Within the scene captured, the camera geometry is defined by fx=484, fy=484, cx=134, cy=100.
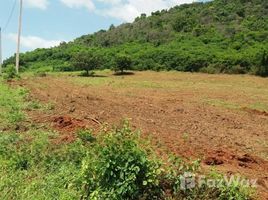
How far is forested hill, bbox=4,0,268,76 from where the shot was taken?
43156 millimetres

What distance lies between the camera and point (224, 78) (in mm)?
36406

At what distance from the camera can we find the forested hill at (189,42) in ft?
142

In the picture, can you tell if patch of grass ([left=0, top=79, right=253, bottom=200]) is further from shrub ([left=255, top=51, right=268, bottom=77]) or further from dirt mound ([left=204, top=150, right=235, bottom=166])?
shrub ([left=255, top=51, right=268, bottom=77])

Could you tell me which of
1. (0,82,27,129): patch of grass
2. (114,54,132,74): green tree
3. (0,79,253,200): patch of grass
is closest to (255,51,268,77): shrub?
(114,54,132,74): green tree

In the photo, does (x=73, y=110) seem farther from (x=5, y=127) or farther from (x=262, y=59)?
(x=262, y=59)

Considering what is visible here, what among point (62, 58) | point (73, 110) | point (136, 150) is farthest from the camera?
point (62, 58)

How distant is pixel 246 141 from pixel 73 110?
5.04 m

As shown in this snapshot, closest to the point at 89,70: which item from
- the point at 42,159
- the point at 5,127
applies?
the point at 5,127

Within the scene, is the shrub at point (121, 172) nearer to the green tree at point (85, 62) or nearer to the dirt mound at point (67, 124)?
the dirt mound at point (67, 124)

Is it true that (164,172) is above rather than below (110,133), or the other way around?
below

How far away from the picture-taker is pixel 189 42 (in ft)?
176

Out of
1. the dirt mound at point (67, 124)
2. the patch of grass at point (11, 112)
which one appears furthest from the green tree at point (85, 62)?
the dirt mound at point (67, 124)

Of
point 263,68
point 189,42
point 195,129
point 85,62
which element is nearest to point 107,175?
point 195,129

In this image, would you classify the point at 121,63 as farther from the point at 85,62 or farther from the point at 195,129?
the point at 195,129
